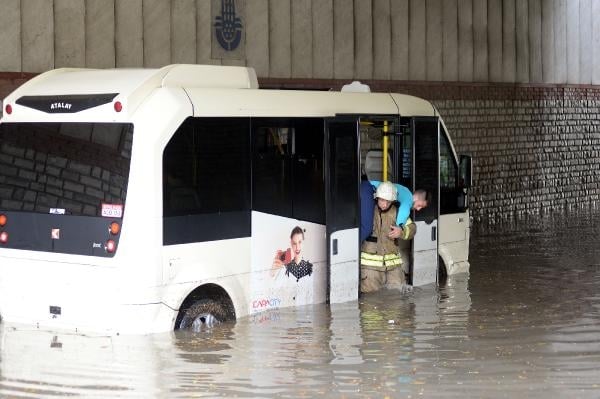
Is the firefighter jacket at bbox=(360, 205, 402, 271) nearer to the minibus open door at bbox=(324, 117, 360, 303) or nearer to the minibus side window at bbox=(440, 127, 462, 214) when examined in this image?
the minibus open door at bbox=(324, 117, 360, 303)

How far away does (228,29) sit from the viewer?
18688 mm

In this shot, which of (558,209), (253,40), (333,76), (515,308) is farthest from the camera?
(558,209)

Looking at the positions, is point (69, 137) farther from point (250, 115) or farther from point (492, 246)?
point (492, 246)

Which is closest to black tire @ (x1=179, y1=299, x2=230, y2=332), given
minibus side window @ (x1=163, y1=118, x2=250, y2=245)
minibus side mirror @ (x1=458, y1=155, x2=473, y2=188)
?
minibus side window @ (x1=163, y1=118, x2=250, y2=245)

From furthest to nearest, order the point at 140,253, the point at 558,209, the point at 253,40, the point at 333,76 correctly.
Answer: the point at 558,209
the point at 333,76
the point at 253,40
the point at 140,253

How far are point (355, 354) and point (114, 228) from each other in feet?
7.12

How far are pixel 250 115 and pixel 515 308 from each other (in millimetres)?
3530

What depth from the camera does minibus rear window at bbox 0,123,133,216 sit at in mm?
10312

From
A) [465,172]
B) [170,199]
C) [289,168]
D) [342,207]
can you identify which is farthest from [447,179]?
[170,199]

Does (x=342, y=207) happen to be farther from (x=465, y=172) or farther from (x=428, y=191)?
(x=465, y=172)

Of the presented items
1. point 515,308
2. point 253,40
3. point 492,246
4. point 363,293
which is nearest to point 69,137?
point 363,293

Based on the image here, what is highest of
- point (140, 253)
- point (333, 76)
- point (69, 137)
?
point (333, 76)

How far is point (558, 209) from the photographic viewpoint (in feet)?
89.4

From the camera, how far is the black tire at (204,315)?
35.4ft
